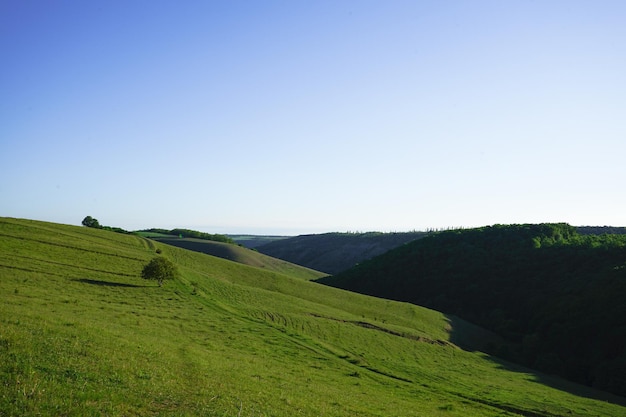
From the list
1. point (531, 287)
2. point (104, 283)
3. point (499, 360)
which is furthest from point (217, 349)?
point (531, 287)

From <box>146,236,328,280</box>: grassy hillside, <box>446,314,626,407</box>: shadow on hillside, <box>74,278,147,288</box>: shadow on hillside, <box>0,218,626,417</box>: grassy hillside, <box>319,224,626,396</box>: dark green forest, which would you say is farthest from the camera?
<box>146,236,328,280</box>: grassy hillside

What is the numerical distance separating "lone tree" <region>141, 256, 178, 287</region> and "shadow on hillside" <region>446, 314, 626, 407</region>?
5295cm

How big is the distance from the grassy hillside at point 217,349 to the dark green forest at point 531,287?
17927 mm

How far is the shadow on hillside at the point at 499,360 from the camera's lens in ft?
200

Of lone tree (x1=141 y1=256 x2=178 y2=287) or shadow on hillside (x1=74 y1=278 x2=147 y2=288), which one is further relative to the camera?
lone tree (x1=141 y1=256 x2=178 y2=287)

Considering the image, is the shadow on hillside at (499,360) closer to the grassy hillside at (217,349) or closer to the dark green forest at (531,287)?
the grassy hillside at (217,349)

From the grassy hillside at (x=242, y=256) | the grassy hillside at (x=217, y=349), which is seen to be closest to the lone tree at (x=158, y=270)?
the grassy hillside at (x=217, y=349)

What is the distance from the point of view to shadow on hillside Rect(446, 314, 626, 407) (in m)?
60.9

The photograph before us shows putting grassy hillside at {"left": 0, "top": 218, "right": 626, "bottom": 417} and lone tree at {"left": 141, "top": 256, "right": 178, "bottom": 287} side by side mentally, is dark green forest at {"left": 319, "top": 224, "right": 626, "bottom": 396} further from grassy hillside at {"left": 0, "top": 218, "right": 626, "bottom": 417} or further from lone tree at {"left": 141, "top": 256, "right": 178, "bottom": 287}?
lone tree at {"left": 141, "top": 256, "right": 178, "bottom": 287}

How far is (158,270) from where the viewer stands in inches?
2415

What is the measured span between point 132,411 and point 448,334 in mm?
76339

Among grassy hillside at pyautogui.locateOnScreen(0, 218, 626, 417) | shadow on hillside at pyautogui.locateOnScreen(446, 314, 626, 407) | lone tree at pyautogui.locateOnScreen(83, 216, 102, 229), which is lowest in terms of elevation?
shadow on hillside at pyautogui.locateOnScreen(446, 314, 626, 407)

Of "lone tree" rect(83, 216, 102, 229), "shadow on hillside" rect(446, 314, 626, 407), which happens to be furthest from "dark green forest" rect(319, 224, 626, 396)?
"lone tree" rect(83, 216, 102, 229)

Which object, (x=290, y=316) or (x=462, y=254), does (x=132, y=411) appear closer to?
(x=290, y=316)
